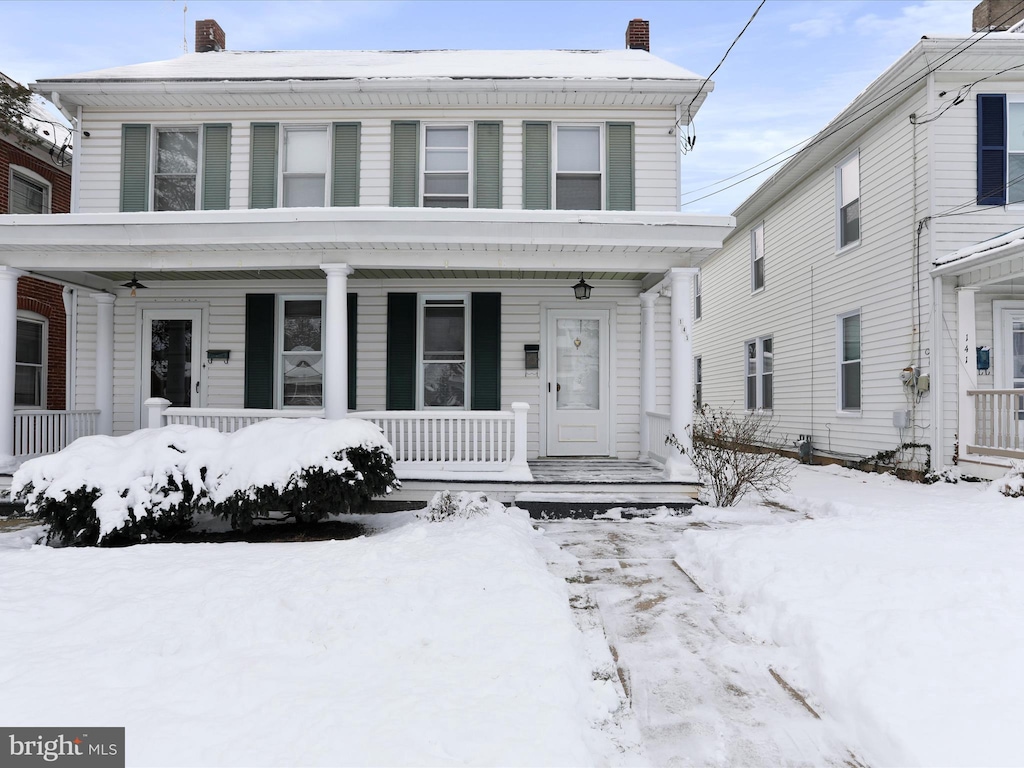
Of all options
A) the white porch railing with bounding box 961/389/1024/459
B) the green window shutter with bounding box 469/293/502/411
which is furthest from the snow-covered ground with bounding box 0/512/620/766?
the white porch railing with bounding box 961/389/1024/459

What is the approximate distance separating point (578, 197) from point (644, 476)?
4.50m

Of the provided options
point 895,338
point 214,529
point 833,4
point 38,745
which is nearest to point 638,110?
point 833,4

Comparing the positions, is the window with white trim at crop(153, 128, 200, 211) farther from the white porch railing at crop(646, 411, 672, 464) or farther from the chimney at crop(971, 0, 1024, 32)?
the chimney at crop(971, 0, 1024, 32)

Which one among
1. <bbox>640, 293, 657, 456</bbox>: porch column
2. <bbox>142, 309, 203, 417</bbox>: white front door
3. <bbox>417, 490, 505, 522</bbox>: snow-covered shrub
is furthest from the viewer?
<bbox>142, 309, 203, 417</bbox>: white front door

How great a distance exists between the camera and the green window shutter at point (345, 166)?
29.8 ft

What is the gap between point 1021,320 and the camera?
28.8 feet

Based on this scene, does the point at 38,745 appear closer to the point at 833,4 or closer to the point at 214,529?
the point at 214,529

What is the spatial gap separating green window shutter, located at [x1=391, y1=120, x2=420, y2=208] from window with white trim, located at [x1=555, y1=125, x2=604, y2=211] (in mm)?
2190

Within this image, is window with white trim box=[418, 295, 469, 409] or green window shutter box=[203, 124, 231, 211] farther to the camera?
green window shutter box=[203, 124, 231, 211]

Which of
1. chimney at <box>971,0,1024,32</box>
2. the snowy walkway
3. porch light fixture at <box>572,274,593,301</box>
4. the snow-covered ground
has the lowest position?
the snowy walkway

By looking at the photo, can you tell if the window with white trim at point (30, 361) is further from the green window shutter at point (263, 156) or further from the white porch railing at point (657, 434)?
the white porch railing at point (657, 434)

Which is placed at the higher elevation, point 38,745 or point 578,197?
point 578,197

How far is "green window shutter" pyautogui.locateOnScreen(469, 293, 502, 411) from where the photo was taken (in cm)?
891

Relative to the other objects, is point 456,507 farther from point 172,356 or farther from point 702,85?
point 702,85
